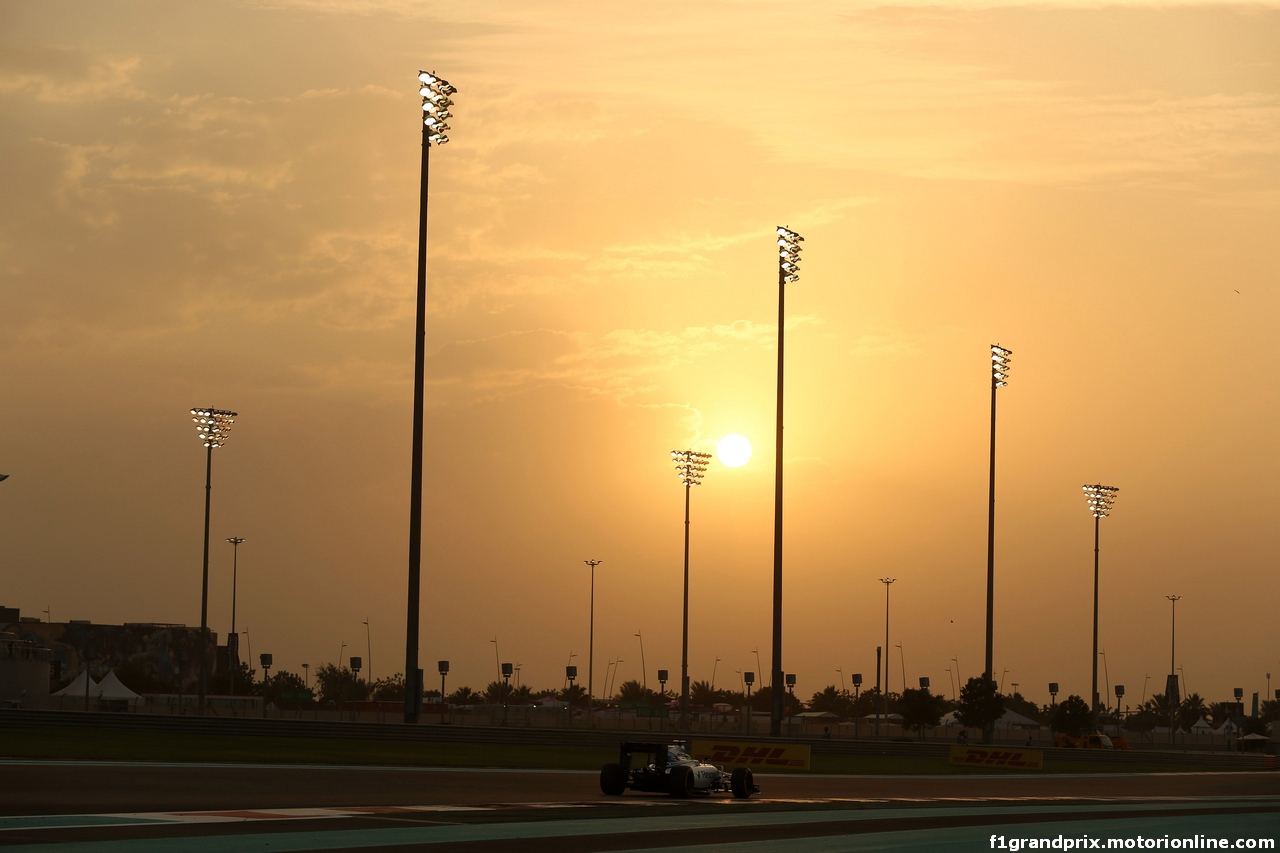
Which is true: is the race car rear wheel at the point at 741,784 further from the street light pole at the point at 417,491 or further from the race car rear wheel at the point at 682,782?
the street light pole at the point at 417,491

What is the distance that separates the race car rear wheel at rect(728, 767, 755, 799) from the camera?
3198 cm

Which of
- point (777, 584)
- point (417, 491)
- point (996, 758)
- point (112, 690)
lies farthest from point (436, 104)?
point (112, 690)

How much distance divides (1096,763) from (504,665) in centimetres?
6525

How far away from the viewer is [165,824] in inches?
831

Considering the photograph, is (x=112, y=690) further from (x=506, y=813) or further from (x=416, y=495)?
(x=506, y=813)

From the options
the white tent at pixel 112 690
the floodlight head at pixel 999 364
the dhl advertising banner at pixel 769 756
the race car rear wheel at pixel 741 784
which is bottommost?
the white tent at pixel 112 690

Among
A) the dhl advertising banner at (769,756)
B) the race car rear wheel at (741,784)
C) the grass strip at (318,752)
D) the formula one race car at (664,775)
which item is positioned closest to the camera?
the formula one race car at (664,775)

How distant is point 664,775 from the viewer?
3102cm

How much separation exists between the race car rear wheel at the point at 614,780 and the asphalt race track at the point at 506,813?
24cm

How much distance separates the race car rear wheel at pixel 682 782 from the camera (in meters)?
30.7

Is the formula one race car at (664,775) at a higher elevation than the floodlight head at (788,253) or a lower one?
lower

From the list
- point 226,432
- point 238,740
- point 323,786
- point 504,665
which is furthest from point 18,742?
point 504,665

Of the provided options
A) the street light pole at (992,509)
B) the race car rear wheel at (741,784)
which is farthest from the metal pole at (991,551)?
the race car rear wheel at (741,784)

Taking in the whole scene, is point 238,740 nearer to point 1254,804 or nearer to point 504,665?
point 1254,804
